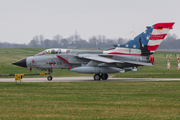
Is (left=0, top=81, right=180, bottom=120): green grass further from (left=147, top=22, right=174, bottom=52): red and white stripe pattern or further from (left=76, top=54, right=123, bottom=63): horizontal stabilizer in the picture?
(left=147, top=22, right=174, bottom=52): red and white stripe pattern

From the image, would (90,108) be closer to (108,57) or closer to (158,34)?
(108,57)

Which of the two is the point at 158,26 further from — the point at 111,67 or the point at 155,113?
the point at 155,113

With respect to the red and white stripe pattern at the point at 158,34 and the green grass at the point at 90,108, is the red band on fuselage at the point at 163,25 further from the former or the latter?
the green grass at the point at 90,108

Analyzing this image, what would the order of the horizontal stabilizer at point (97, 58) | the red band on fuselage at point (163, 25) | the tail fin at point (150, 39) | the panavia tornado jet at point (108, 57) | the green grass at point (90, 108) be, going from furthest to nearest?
the tail fin at point (150, 39) < the red band on fuselage at point (163, 25) < the panavia tornado jet at point (108, 57) < the horizontal stabilizer at point (97, 58) < the green grass at point (90, 108)

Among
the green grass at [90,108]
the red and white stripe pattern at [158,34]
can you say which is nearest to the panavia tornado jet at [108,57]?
the red and white stripe pattern at [158,34]

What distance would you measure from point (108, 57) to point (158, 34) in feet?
17.3

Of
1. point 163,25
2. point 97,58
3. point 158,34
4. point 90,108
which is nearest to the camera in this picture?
point 90,108

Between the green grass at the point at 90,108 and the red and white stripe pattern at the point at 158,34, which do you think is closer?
the green grass at the point at 90,108

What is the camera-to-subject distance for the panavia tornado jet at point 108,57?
25203 mm

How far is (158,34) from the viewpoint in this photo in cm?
2589

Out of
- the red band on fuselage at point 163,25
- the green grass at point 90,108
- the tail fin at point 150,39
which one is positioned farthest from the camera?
the tail fin at point 150,39

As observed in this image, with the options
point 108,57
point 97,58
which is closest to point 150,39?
point 108,57

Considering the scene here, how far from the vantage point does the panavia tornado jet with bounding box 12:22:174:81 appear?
2520 cm

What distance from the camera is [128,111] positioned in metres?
10.6
